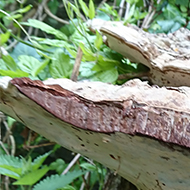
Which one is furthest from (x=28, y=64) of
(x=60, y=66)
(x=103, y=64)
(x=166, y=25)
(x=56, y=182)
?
(x=166, y=25)

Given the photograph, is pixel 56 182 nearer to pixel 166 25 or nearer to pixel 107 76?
pixel 107 76

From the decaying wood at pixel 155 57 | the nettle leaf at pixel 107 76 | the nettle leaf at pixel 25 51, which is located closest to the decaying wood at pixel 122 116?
the decaying wood at pixel 155 57

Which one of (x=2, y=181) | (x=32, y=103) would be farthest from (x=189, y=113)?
(x=2, y=181)

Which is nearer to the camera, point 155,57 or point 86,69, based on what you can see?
point 155,57

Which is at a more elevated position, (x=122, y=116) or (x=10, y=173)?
(x=122, y=116)

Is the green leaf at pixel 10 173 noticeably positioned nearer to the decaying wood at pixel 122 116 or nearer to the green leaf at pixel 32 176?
the green leaf at pixel 32 176

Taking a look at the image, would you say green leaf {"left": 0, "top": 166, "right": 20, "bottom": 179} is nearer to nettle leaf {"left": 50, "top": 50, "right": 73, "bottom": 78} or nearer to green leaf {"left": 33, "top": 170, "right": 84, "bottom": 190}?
green leaf {"left": 33, "top": 170, "right": 84, "bottom": 190}
